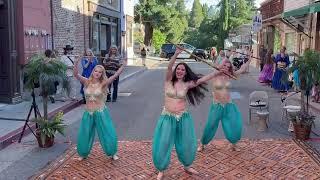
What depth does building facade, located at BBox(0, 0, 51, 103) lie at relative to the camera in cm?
1320

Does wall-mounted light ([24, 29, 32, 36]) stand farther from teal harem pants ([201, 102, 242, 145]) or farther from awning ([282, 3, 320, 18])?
awning ([282, 3, 320, 18])

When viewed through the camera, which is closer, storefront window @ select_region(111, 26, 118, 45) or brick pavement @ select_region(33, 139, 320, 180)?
brick pavement @ select_region(33, 139, 320, 180)

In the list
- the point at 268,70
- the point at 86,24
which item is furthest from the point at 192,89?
the point at 86,24

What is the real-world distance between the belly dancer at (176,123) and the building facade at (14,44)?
7.82 meters

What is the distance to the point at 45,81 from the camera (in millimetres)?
8375

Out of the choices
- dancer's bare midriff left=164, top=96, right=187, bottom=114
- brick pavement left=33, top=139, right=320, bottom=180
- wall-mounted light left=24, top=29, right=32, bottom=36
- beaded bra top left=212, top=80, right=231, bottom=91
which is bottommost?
brick pavement left=33, top=139, right=320, bottom=180

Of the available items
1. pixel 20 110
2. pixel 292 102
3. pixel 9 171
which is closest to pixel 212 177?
pixel 9 171

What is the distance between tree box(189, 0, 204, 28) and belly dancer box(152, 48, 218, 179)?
96.2 metres

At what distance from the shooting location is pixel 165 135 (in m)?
6.47

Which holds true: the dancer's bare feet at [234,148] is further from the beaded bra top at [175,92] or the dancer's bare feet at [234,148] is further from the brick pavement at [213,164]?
the beaded bra top at [175,92]

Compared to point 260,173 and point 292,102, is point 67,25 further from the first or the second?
point 260,173

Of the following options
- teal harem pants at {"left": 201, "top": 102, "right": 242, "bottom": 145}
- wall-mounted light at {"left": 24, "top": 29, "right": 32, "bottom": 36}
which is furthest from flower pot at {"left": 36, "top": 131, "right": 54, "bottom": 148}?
wall-mounted light at {"left": 24, "top": 29, "right": 32, "bottom": 36}

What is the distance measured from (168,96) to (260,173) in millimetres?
1767

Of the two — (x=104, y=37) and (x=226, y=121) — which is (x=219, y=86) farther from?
(x=104, y=37)
